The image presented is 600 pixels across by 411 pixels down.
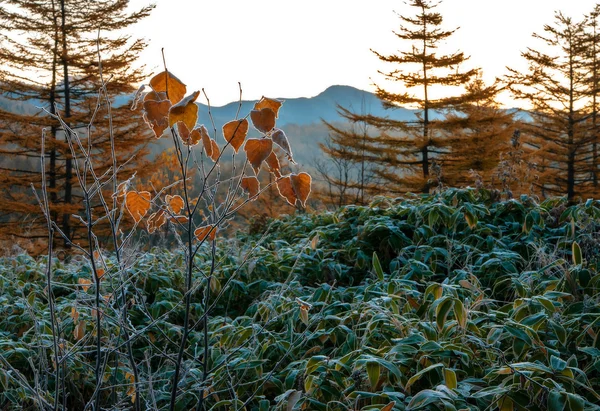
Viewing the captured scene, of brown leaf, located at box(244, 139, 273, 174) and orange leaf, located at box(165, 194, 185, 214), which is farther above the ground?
brown leaf, located at box(244, 139, 273, 174)

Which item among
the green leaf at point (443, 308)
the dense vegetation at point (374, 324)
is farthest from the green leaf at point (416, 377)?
the green leaf at point (443, 308)

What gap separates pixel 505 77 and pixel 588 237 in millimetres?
19542

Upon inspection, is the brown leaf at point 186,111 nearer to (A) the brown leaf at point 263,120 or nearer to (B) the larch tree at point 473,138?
(A) the brown leaf at point 263,120

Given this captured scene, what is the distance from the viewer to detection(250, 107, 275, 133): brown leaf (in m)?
1.17

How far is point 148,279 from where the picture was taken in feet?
10.8

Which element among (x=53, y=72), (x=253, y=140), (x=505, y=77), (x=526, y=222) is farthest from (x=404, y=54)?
(x=253, y=140)

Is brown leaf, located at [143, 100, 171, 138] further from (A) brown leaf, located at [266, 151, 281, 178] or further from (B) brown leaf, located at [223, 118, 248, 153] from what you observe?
(A) brown leaf, located at [266, 151, 281, 178]

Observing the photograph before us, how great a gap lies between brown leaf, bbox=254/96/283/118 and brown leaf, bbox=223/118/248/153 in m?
0.06

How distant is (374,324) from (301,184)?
100 centimetres

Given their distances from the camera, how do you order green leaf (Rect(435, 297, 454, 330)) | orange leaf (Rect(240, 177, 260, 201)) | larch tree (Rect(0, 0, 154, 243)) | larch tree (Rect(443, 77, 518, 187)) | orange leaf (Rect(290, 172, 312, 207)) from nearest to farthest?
orange leaf (Rect(290, 172, 312, 207)) → orange leaf (Rect(240, 177, 260, 201)) → green leaf (Rect(435, 297, 454, 330)) → larch tree (Rect(0, 0, 154, 243)) → larch tree (Rect(443, 77, 518, 187))

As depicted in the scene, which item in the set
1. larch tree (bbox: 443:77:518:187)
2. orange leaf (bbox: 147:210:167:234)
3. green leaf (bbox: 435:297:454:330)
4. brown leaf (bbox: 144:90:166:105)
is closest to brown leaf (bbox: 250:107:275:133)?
brown leaf (bbox: 144:90:166:105)

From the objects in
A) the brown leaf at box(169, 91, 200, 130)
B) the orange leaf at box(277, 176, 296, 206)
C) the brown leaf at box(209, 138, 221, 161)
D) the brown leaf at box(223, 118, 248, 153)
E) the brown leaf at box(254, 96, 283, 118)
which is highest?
the brown leaf at box(254, 96, 283, 118)

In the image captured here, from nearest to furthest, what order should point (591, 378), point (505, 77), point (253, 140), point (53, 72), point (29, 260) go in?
point (253, 140) < point (591, 378) < point (29, 260) < point (53, 72) < point (505, 77)

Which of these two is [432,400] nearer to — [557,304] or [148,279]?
[557,304]
